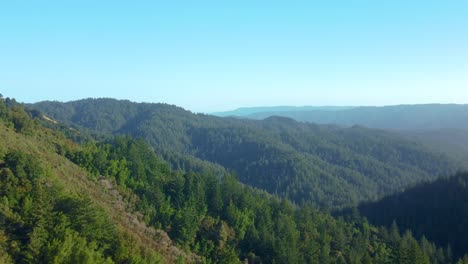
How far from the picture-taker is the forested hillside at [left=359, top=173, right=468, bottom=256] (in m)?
107

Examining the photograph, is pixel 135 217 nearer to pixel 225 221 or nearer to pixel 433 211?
pixel 225 221

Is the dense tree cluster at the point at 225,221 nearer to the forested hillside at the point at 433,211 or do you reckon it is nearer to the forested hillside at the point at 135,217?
the forested hillside at the point at 135,217

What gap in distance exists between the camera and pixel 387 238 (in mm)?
85938

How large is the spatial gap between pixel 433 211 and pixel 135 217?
101 m

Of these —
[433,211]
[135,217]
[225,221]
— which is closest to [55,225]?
[135,217]

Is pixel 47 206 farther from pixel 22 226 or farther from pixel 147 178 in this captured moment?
pixel 147 178

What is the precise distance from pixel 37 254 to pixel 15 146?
73.0ft

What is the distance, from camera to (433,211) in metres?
121

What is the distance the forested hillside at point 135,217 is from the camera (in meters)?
34.2

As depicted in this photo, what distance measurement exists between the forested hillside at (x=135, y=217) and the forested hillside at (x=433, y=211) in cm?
2254

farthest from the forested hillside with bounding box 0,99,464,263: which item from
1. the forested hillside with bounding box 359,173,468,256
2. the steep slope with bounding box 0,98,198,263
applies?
the forested hillside with bounding box 359,173,468,256

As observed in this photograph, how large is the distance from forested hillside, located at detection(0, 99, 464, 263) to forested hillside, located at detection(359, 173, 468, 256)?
73.9ft

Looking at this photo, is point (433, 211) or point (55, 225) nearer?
point (55, 225)

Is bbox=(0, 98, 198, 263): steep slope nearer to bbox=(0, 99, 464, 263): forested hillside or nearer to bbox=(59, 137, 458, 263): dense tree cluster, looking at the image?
bbox=(0, 99, 464, 263): forested hillside
